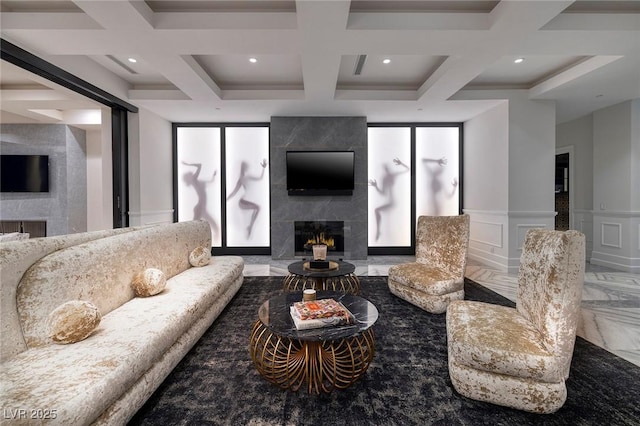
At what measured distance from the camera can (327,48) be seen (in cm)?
270

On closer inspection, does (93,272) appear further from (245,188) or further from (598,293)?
(598,293)

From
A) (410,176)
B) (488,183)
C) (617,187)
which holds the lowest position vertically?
(617,187)

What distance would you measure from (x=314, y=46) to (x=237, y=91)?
1.94m

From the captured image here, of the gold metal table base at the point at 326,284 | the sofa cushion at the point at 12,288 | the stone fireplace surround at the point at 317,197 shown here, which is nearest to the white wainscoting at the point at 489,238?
the stone fireplace surround at the point at 317,197

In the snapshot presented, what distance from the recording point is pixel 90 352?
137 centimetres

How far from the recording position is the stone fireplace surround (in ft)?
16.9

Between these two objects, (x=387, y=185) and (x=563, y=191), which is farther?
(x=563, y=191)

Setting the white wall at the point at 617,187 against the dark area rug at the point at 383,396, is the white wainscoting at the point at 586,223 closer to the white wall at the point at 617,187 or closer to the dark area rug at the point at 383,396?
the white wall at the point at 617,187

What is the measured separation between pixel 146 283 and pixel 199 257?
960 mm

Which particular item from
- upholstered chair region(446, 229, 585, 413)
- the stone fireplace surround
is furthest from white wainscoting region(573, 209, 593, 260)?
upholstered chair region(446, 229, 585, 413)

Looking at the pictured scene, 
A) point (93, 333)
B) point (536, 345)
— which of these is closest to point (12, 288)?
point (93, 333)

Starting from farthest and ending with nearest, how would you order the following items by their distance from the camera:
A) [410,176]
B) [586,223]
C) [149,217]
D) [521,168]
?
[410,176], [586,223], [149,217], [521,168]

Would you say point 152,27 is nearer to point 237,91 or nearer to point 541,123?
point 237,91

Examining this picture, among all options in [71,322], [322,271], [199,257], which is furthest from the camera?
[199,257]
